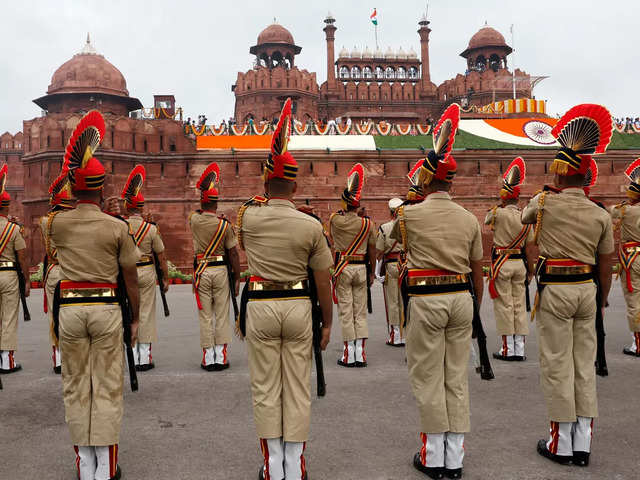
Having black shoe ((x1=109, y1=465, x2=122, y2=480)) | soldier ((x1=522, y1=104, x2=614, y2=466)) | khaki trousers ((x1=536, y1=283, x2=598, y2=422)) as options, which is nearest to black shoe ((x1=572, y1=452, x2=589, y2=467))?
soldier ((x1=522, y1=104, x2=614, y2=466))

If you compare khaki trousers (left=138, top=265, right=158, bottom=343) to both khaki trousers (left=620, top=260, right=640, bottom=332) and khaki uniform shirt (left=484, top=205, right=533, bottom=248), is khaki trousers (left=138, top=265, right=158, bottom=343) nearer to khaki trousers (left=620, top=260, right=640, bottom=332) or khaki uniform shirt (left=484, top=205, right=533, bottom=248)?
khaki uniform shirt (left=484, top=205, right=533, bottom=248)

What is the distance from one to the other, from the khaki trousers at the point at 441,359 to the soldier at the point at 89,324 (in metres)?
1.95

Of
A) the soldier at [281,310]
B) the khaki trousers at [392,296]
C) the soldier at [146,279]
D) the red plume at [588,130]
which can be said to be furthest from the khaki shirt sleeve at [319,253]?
the khaki trousers at [392,296]

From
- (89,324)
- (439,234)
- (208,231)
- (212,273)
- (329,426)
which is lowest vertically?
(329,426)

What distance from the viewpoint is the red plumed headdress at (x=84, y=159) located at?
3.52 meters

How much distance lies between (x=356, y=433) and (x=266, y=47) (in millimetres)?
46502

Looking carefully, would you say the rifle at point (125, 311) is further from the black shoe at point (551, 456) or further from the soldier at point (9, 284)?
the soldier at point (9, 284)

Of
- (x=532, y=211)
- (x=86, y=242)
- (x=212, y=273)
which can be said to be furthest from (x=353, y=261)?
(x=86, y=242)

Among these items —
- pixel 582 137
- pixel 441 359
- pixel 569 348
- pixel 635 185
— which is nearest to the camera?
pixel 441 359

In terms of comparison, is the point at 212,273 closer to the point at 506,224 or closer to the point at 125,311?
the point at 125,311

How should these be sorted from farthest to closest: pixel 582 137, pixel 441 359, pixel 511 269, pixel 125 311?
pixel 511 269
pixel 582 137
pixel 125 311
pixel 441 359

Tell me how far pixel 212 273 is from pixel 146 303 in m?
0.92

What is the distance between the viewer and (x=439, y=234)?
143 inches

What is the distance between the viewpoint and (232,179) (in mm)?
21219
